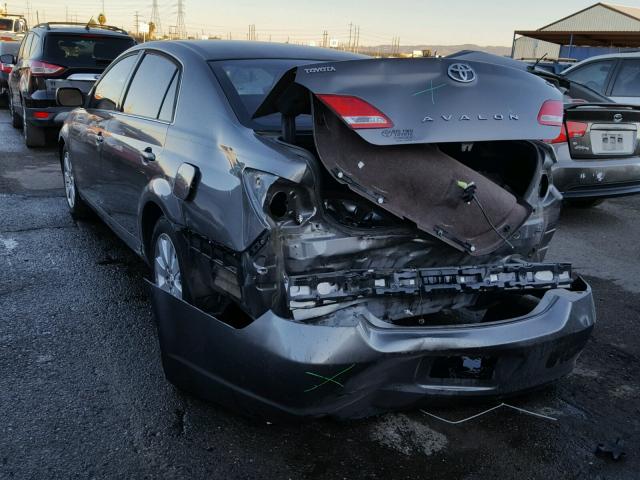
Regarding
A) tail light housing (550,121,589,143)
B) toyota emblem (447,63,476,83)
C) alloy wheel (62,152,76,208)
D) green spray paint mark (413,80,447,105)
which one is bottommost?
alloy wheel (62,152,76,208)

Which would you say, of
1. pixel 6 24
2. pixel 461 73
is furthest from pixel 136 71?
pixel 6 24

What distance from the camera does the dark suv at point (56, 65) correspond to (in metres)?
9.38

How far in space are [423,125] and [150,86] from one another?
2.20 metres

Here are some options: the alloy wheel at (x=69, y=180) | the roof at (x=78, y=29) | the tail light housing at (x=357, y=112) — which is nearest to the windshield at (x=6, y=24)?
the roof at (x=78, y=29)

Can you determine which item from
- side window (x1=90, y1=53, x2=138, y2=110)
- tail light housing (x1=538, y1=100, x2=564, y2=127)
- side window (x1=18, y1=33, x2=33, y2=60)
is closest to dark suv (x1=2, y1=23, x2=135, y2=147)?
side window (x1=18, y1=33, x2=33, y2=60)

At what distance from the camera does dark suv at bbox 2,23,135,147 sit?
9.38m

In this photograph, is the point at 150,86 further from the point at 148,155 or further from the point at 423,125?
the point at 423,125

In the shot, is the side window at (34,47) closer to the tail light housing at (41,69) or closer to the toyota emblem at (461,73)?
the tail light housing at (41,69)

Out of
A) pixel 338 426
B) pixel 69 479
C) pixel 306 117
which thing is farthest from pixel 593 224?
pixel 69 479

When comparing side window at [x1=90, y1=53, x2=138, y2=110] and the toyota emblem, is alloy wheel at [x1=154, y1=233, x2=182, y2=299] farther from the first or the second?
the toyota emblem

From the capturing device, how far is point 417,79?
→ 2457 millimetres

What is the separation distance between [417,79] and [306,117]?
0.97 meters

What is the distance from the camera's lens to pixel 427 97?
2.44 metres

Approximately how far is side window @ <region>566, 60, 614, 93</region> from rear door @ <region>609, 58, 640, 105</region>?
174 millimetres
